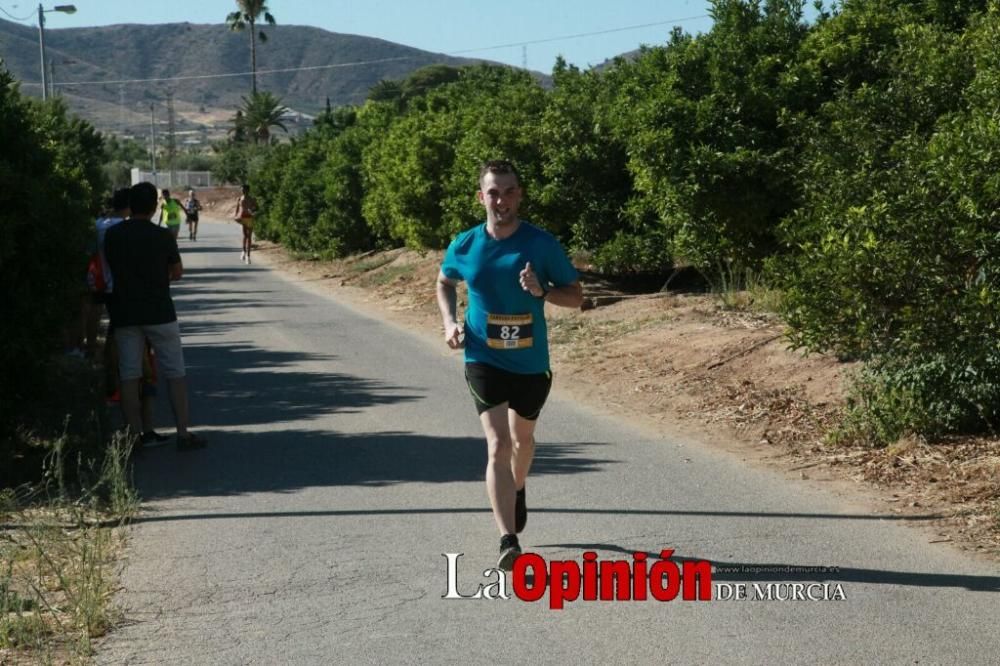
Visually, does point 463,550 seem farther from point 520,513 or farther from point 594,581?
point 594,581

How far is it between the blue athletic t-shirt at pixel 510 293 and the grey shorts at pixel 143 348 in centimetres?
424

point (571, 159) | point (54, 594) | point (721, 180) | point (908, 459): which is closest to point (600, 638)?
point (54, 594)

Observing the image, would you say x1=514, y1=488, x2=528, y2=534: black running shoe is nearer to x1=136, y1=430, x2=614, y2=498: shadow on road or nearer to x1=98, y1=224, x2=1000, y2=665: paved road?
x1=98, y1=224, x2=1000, y2=665: paved road

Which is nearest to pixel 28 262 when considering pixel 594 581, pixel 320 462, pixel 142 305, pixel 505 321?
pixel 142 305

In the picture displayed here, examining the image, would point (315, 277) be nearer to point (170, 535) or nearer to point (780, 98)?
point (780, 98)

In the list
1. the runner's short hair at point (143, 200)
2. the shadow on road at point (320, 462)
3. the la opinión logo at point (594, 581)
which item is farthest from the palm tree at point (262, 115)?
the la opinión logo at point (594, 581)

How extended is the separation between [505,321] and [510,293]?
0.45 ft

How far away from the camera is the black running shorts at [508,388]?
22.5 ft

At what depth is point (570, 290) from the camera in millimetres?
6938

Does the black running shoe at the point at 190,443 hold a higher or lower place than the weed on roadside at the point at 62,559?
lower

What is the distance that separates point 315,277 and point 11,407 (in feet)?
72.6

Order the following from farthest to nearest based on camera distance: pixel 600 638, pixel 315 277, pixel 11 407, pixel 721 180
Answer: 1. pixel 315 277
2. pixel 721 180
3. pixel 11 407
4. pixel 600 638

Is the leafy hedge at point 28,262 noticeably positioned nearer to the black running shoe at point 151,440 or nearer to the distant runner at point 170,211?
the black running shoe at point 151,440

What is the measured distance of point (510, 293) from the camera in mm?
6793
